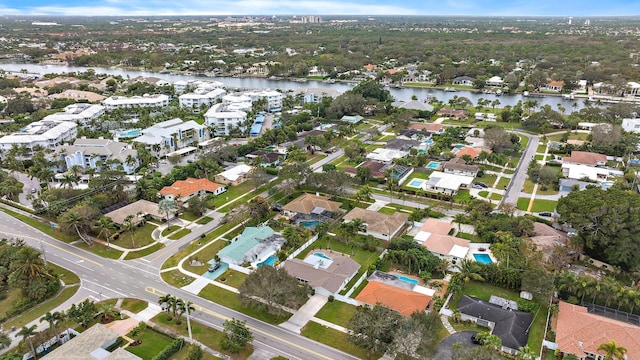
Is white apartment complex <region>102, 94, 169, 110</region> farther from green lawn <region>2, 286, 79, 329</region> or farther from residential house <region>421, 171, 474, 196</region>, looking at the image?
residential house <region>421, 171, 474, 196</region>

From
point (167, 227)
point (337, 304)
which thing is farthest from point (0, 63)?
point (337, 304)

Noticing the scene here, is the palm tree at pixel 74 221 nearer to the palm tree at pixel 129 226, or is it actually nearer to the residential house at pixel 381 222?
the palm tree at pixel 129 226

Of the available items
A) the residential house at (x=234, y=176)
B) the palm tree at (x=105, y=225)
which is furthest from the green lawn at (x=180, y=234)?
the residential house at (x=234, y=176)

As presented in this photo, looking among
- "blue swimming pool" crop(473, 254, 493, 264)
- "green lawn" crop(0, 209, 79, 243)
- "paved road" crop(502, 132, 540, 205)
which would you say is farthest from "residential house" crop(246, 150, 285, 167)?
"blue swimming pool" crop(473, 254, 493, 264)

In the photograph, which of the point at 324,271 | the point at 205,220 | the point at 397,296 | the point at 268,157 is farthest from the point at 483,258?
the point at 268,157

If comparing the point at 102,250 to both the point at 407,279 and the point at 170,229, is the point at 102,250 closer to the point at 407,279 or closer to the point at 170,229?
the point at 170,229

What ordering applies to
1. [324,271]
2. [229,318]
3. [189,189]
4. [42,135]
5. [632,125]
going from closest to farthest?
[229,318] → [324,271] → [189,189] → [42,135] → [632,125]
